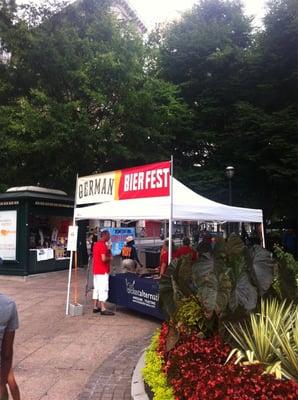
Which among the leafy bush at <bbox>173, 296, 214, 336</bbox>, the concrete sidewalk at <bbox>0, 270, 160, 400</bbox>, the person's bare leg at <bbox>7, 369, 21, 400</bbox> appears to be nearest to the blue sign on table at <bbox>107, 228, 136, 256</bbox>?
the concrete sidewalk at <bbox>0, 270, 160, 400</bbox>

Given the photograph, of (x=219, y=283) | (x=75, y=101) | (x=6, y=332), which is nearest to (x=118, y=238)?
(x=75, y=101)

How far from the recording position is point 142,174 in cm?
988

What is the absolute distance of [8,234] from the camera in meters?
17.2

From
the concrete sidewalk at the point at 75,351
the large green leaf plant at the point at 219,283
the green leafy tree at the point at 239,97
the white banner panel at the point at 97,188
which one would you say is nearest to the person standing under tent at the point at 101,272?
the concrete sidewalk at the point at 75,351

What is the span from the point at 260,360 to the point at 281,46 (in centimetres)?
1809

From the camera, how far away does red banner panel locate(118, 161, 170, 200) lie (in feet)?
30.4

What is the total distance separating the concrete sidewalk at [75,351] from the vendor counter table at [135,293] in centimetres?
25

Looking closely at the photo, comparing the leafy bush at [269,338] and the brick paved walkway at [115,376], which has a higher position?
the leafy bush at [269,338]

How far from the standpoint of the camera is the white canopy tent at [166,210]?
30.8 feet

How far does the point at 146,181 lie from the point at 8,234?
29.4ft

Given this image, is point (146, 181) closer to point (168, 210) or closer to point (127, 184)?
point (127, 184)

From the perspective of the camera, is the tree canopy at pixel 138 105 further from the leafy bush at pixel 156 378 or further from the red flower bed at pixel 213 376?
the red flower bed at pixel 213 376

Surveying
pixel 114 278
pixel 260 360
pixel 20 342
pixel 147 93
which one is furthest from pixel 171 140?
pixel 260 360

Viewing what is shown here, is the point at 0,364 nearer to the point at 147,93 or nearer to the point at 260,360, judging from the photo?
the point at 260,360
